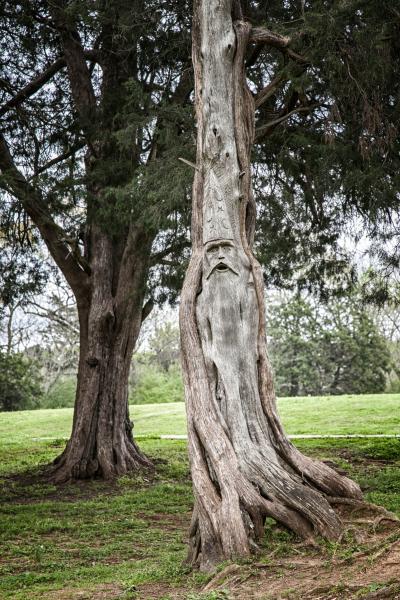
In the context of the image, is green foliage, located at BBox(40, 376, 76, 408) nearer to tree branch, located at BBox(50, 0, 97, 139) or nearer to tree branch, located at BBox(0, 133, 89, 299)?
tree branch, located at BBox(0, 133, 89, 299)

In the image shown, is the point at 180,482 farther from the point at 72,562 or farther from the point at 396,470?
the point at 72,562

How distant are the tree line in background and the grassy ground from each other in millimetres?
14244

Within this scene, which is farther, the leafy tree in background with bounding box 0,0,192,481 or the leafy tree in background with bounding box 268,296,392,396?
the leafy tree in background with bounding box 268,296,392,396

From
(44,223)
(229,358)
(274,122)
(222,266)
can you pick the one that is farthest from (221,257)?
(44,223)

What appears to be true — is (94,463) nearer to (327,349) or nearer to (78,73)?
(78,73)

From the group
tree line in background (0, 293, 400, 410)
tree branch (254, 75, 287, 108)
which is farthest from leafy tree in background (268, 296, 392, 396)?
tree branch (254, 75, 287, 108)

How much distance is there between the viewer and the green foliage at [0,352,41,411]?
31.3 meters

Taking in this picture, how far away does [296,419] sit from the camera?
871 inches

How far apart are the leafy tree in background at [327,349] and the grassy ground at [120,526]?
1516cm

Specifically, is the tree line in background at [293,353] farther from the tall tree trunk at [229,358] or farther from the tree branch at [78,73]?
the tall tree trunk at [229,358]

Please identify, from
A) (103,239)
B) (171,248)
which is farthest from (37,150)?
(171,248)

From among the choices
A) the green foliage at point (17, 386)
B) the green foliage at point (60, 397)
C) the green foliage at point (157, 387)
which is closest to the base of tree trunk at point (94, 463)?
the green foliage at point (17, 386)

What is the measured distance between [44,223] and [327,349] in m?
24.4

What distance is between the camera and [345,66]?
8633mm
